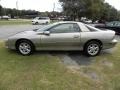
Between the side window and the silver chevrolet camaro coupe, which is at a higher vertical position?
the side window

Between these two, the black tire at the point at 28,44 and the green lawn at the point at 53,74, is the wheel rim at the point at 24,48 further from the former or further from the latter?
the green lawn at the point at 53,74

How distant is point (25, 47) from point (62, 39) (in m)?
1.45

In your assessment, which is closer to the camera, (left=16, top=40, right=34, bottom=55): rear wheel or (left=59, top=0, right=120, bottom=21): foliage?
(left=16, top=40, right=34, bottom=55): rear wheel

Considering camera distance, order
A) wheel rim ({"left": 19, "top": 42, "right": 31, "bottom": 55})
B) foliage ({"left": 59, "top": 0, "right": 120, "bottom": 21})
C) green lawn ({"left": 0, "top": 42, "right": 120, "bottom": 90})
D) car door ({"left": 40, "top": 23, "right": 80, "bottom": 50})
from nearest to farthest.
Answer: green lawn ({"left": 0, "top": 42, "right": 120, "bottom": 90})
car door ({"left": 40, "top": 23, "right": 80, "bottom": 50})
wheel rim ({"left": 19, "top": 42, "right": 31, "bottom": 55})
foliage ({"left": 59, "top": 0, "right": 120, "bottom": 21})

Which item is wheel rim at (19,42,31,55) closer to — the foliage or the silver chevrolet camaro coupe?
the silver chevrolet camaro coupe

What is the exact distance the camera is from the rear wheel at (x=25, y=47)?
27.4 ft

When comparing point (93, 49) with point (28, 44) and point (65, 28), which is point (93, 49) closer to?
point (65, 28)

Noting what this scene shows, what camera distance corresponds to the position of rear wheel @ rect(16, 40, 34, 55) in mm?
8352

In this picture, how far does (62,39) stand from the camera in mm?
8273

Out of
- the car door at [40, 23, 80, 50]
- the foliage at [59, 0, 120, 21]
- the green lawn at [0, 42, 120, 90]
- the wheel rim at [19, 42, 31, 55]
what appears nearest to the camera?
the green lawn at [0, 42, 120, 90]

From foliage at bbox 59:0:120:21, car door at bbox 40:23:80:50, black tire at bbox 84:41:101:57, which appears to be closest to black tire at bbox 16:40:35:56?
car door at bbox 40:23:80:50

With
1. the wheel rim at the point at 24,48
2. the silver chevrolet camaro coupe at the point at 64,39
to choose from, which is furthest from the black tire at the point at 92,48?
the wheel rim at the point at 24,48

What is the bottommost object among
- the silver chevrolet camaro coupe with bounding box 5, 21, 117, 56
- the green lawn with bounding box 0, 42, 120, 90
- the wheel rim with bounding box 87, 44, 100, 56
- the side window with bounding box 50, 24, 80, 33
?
the green lawn with bounding box 0, 42, 120, 90

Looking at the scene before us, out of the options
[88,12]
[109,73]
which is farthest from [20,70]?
[88,12]
